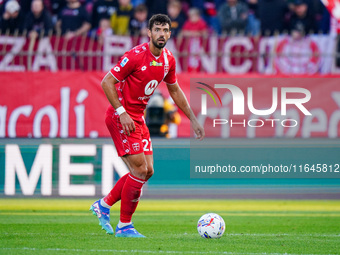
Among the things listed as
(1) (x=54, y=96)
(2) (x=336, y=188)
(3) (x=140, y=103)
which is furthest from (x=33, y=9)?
(3) (x=140, y=103)

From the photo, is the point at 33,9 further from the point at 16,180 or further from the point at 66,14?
the point at 16,180

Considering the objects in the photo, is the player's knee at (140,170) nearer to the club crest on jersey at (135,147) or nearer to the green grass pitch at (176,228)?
the club crest on jersey at (135,147)

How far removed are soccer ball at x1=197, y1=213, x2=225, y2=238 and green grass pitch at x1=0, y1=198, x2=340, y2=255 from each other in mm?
107

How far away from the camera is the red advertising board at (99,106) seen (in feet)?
46.2

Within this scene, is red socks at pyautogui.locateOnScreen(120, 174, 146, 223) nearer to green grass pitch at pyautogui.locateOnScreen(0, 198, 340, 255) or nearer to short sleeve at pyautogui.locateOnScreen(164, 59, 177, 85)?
green grass pitch at pyautogui.locateOnScreen(0, 198, 340, 255)

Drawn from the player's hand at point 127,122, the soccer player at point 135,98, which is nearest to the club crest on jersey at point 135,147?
the soccer player at point 135,98

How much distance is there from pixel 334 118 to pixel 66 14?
663 cm

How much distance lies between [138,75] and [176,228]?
7.82 ft

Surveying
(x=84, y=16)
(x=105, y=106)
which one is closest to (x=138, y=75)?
(x=105, y=106)

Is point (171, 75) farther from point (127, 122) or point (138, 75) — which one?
point (127, 122)

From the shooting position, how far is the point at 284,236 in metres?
8.28

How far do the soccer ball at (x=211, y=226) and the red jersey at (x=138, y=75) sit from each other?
1380 millimetres

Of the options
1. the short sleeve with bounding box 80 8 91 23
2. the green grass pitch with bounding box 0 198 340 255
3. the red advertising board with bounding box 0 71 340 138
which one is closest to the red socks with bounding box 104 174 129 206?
the green grass pitch with bounding box 0 198 340 255

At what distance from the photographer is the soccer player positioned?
7664mm
